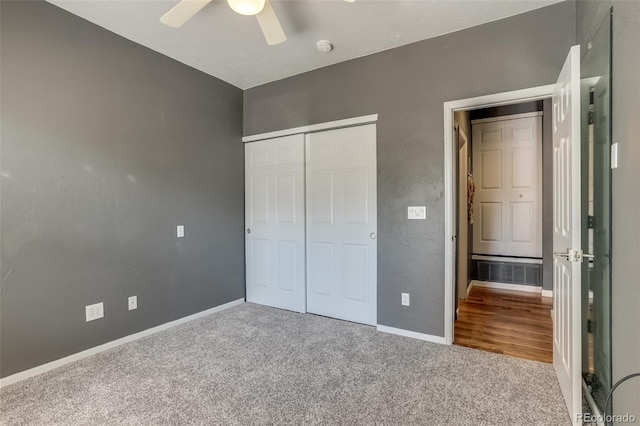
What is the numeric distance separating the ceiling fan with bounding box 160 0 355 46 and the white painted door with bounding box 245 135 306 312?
1464 millimetres

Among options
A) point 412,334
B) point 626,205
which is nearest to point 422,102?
point 626,205

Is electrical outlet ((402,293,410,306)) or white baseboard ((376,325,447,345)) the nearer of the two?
white baseboard ((376,325,447,345))

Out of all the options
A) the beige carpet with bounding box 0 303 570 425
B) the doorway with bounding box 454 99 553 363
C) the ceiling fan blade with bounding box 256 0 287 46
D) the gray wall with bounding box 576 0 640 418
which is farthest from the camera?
the doorway with bounding box 454 99 553 363

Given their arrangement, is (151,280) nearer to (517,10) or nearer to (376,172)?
(376,172)

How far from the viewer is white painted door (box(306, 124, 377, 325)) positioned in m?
3.09

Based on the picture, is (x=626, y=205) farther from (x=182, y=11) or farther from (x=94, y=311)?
(x=94, y=311)

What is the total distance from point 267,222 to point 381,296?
1.62m

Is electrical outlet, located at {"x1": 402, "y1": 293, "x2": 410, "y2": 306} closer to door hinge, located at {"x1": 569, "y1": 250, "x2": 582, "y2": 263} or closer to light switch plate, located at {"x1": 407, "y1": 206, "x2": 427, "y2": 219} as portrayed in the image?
light switch plate, located at {"x1": 407, "y1": 206, "x2": 427, "y2": 219}

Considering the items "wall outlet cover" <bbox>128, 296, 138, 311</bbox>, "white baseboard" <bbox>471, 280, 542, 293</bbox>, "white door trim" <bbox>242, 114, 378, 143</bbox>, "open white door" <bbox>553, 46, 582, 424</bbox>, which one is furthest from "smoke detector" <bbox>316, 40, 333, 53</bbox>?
"white baseboard" <bbox>471, 280, 542, 293</bbox>

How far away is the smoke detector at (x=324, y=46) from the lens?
2730 millimetres

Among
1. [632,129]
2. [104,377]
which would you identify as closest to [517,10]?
[632,129]

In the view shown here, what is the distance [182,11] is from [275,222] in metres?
2.29

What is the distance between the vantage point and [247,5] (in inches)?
70.0

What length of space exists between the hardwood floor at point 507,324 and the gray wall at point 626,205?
108cm
